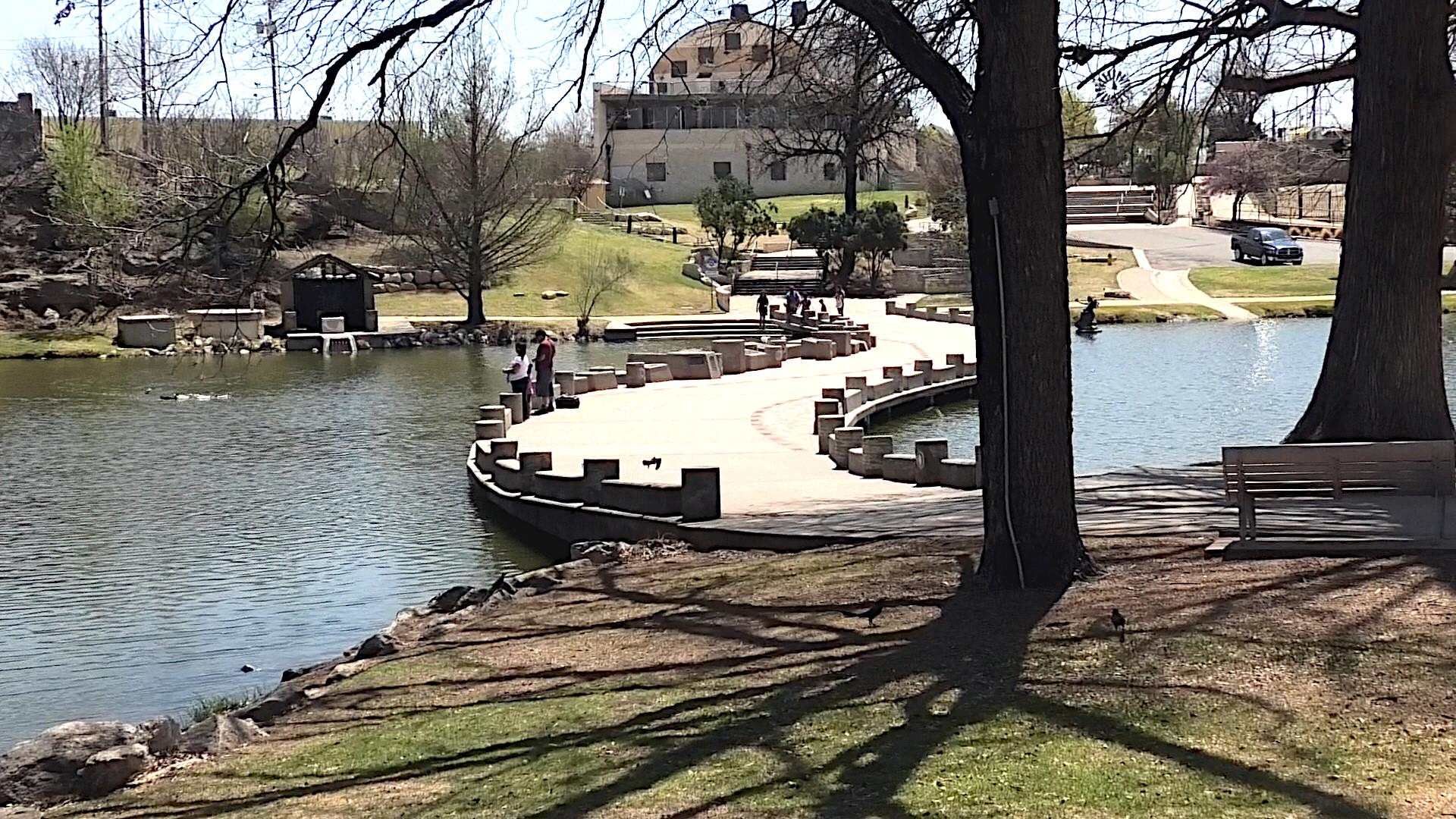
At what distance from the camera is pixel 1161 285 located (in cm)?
6362

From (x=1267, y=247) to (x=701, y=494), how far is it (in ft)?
181

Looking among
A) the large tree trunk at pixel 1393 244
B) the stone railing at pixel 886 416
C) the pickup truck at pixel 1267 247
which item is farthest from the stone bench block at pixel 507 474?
the pickup truck at pixel 1267 247

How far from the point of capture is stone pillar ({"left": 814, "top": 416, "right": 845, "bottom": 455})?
24.7 m

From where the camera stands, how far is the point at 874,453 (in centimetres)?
2191

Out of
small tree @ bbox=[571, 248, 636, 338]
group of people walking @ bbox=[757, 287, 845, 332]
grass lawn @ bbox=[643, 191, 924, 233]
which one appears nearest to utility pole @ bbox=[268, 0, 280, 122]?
group of people walking @ bbox=[757, 287, 845, 332]

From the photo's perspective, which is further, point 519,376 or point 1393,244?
point 519,376

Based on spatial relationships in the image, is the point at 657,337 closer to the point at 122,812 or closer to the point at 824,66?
the point at 824,66

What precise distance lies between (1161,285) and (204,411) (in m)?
39.3

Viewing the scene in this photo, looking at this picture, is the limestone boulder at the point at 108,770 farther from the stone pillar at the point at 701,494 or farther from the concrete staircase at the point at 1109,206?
the concrete staircase at the point at 1109,206

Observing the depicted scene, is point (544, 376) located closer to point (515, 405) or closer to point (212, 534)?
point (515, 405)

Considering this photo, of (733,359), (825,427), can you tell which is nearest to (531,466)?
(825,427)

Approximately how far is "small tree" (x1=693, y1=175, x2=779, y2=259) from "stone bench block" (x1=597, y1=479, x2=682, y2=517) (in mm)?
53986

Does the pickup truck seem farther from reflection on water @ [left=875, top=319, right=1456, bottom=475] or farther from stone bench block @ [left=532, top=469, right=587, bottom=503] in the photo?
stone bench block @ [left=532, top=469, right=587, bottom=503]

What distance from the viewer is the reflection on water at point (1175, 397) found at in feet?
90.6
